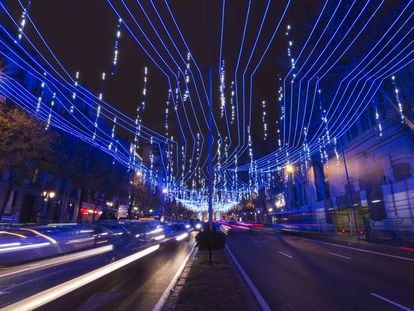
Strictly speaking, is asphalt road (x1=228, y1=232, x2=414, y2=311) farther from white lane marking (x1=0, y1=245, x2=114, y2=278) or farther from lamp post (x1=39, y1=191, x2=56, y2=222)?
lamp post (x1=39, y1=191, x2=56, y2=222)

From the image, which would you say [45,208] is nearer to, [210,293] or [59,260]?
[59,260]

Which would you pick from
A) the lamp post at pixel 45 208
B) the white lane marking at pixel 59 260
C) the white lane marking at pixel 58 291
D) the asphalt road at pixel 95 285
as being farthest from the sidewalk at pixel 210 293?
the lamp post at pixel 45 208

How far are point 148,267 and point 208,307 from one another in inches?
273

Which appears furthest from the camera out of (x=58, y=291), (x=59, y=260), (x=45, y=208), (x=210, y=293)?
(x=45, y=208)

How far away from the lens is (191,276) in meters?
10.2

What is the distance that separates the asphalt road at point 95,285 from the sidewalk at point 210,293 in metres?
0.56

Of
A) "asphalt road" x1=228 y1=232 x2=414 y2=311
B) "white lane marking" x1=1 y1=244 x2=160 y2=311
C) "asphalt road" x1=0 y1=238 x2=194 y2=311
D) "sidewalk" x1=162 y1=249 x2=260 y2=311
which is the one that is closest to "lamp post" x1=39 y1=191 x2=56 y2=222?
"asphalt road" x1=0 y1=238 x2=194 y2=311

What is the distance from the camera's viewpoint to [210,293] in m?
7.85

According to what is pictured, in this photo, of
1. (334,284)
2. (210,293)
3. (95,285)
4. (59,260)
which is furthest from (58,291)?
(334,284)

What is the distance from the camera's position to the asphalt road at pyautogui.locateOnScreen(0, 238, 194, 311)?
23.4 ft

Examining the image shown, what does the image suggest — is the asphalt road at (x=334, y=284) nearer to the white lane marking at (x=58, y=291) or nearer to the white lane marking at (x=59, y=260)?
the white lane marking at (x=58, y=291)

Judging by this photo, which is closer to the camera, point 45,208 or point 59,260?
point 59,260

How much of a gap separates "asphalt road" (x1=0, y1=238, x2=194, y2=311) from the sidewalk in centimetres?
56

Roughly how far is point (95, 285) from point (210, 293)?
364 cm
